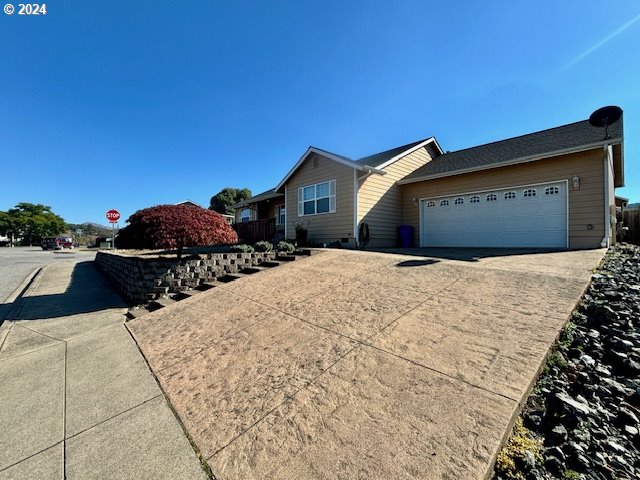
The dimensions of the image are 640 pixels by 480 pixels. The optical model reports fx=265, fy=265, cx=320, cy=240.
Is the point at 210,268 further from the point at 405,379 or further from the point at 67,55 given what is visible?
the point at 67,55

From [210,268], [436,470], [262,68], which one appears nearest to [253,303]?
[210,268]

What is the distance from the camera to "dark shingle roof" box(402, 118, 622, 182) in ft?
26.9

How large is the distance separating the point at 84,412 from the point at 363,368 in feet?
8.48

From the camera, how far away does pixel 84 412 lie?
7.95 ft

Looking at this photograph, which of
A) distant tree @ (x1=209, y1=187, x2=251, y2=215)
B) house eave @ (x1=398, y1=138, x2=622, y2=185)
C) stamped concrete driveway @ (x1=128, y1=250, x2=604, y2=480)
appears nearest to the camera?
stamped concrete driveway @ (x1=128, y1=250, x2=604, y2=480)

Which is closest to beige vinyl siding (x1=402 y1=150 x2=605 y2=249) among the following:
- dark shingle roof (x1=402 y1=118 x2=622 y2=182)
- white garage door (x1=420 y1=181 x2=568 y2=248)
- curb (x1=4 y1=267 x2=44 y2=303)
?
white garage door (x1=420 y1=181 x2=568 y2=248)

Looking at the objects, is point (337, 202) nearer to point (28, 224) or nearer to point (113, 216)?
point (113, 216)

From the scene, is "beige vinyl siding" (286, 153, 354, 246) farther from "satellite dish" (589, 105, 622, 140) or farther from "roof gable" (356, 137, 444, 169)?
"satellite dish" (589, 105, 622, 140)

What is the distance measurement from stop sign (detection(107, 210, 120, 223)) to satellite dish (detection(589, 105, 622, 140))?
20.6m

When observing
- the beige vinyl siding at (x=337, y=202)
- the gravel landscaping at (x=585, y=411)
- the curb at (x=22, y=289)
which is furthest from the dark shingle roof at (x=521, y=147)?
the curb at (x=22, y=289)

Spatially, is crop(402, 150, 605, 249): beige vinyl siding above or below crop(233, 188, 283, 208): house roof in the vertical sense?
below

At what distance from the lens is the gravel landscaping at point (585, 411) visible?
4.77 feet

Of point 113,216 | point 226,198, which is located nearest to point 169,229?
point 113,216

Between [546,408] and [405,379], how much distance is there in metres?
0.95
